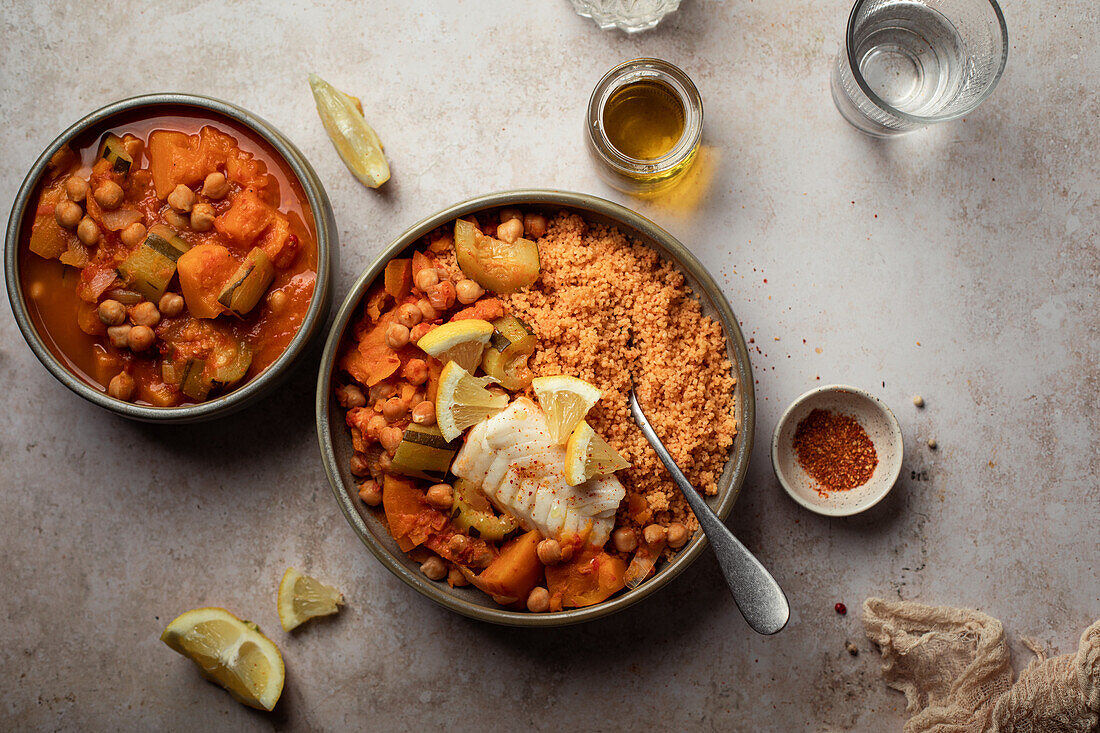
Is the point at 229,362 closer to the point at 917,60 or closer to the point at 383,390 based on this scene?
the point at 383,390

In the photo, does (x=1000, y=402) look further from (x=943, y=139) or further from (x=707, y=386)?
(x=707, y=386)

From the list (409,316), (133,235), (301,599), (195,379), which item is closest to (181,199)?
(133,235)

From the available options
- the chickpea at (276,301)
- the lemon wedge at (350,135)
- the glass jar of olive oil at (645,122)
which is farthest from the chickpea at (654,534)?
the lemon wedge at (350,135)

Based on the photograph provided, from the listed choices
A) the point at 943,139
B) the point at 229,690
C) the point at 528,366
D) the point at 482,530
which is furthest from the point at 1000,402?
the point at 229,690

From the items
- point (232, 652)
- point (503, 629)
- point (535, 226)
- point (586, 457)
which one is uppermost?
point (535, 226)

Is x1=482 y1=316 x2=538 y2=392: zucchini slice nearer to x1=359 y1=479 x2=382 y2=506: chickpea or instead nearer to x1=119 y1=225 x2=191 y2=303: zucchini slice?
x1=359 y1=479 x2=382 y2=506: chickpea

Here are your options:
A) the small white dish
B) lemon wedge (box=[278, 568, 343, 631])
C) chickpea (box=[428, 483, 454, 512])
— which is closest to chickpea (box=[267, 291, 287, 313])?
chickpea (box=[428, 483, 454, 512])
